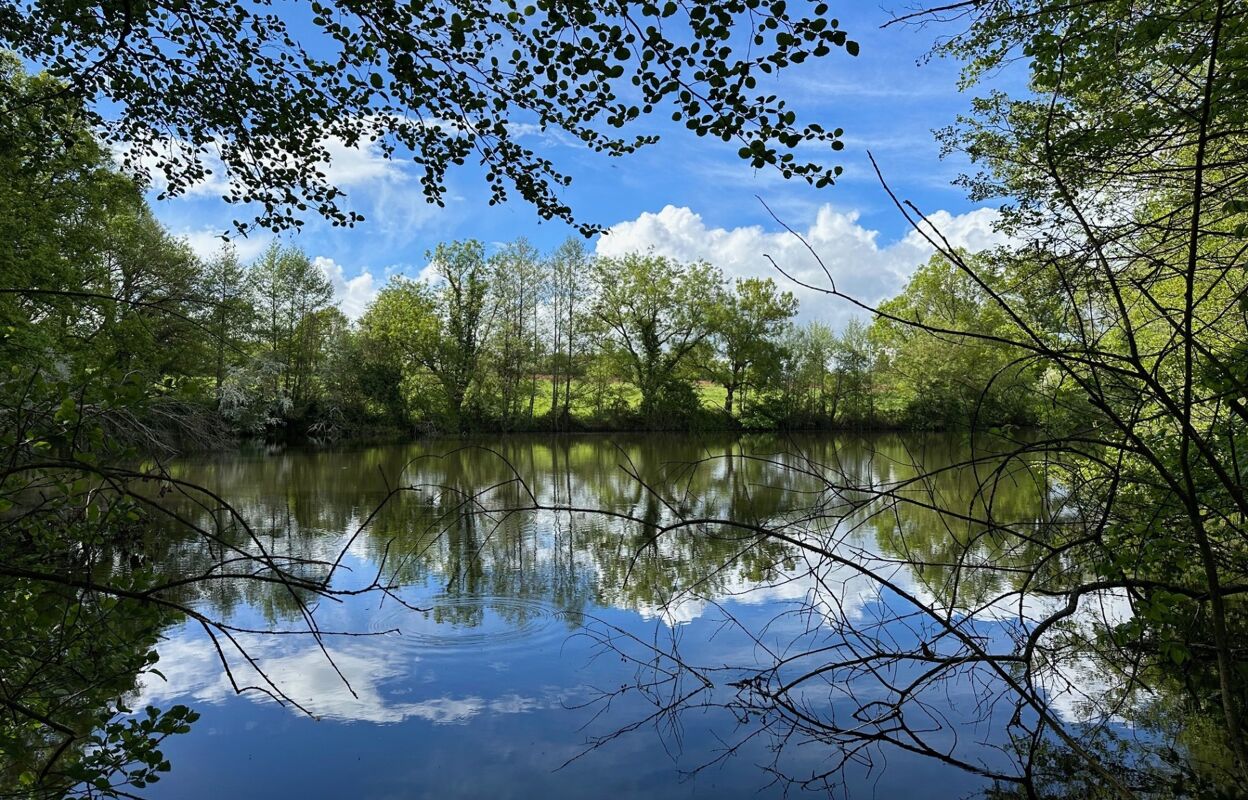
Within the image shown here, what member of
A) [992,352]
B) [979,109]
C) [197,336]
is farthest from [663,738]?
[992,352]

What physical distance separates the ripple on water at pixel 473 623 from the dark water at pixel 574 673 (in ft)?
0.11

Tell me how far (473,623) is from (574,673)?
1782mm

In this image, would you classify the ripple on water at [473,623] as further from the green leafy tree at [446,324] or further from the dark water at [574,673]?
the green leafy tree at [446,324]

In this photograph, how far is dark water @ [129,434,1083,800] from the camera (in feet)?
12.2

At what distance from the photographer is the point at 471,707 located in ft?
19.4

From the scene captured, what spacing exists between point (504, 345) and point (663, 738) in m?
31.5

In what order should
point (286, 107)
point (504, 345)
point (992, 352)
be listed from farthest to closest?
point (504, 345) < point (992, 352) < point (286, 107)

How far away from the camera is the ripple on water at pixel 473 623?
724 centimetres

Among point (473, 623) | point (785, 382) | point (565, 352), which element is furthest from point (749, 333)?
point (473, 623)

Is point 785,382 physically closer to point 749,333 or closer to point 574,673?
point 749,333

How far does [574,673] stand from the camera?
650 cm

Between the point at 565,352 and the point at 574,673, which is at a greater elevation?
the point at 565,352

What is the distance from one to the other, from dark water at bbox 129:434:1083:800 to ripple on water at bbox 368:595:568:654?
0.11 ft

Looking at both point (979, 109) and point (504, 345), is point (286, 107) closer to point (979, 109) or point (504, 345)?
point (979, 109)
